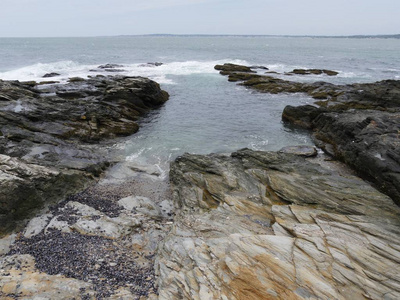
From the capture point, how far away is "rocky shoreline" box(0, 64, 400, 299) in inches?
320

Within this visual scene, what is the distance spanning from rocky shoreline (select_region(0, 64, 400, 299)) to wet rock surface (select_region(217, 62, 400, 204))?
12 cm

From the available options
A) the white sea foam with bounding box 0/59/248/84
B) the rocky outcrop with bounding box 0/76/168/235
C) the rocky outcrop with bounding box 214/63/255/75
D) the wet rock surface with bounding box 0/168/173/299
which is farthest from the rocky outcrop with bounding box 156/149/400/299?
the rocky outcrop with bounding box 214/63/255/75

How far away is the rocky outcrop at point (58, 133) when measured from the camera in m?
12.7

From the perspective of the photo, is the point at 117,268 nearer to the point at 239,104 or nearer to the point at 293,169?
the point at 293,169

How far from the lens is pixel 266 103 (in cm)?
3716

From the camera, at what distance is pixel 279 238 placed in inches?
366

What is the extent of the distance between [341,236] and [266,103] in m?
29.7

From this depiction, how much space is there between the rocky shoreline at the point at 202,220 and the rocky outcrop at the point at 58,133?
114mm

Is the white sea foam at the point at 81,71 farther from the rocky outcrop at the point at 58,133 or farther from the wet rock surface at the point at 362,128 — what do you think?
the wet rock surface at the point at 362,128

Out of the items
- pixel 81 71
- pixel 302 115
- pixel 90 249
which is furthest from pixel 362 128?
pixel 81 71

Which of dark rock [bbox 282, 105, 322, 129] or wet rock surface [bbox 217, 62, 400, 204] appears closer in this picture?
wet rock surface [bbox 217, 62, 400, 204]

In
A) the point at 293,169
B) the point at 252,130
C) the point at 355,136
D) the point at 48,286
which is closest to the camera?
the point at 48,286

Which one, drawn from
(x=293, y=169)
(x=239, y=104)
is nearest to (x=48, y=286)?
(x=293, y=169)

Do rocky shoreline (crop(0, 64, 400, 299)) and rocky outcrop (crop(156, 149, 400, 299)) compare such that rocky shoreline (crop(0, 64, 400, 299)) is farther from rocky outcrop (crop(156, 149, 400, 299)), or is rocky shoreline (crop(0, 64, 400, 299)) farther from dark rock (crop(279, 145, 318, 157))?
dark rock (crop(279, 145, 318, 157))
